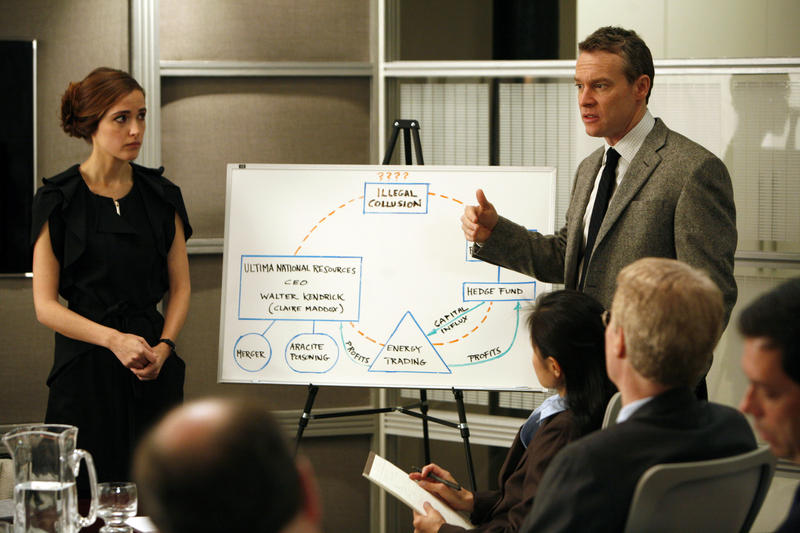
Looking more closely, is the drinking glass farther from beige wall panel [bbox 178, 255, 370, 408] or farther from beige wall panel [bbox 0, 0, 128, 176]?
beige wall panel [bbox 0, 0, 128, 176]

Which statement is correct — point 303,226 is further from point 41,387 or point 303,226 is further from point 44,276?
point 41,387

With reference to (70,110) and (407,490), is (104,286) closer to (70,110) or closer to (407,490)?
(70,110)

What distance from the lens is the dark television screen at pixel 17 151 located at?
131 inches

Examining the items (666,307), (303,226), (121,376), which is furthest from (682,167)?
(121,376)

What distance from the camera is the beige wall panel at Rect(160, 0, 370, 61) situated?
3.50 meters

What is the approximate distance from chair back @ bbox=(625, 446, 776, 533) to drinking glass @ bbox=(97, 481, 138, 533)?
89cm

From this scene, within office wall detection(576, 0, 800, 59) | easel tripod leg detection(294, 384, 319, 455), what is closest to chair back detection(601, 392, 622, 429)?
easel tripod leg detection(294, 384, 319, 455)

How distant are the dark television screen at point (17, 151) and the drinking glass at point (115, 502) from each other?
205cm

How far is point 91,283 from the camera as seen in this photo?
8.66 ft

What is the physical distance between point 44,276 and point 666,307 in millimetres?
1959


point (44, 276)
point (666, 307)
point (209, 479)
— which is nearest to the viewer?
point (209, 479)

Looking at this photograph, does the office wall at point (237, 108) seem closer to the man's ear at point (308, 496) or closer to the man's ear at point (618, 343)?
the man's ear at point (618, 343)

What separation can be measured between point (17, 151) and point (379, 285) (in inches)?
61.8

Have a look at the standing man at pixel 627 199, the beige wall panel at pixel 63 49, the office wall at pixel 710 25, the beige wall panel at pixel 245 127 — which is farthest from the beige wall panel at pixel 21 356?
the office wall at pixel 710 25
